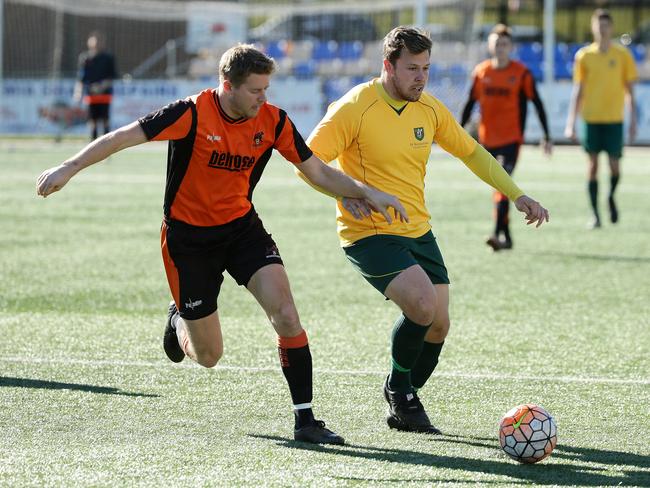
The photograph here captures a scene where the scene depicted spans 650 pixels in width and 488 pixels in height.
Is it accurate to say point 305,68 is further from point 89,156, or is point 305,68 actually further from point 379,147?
point 89,156

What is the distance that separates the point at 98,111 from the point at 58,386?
20.3 metres

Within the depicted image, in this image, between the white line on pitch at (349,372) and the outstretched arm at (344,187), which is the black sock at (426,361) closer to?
the outstretched arm at (344,187)

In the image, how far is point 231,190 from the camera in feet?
19.2

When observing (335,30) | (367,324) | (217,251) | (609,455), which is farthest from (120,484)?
(335,30)

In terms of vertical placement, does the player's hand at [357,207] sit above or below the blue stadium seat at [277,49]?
below

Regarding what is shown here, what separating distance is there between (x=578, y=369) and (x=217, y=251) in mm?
2457

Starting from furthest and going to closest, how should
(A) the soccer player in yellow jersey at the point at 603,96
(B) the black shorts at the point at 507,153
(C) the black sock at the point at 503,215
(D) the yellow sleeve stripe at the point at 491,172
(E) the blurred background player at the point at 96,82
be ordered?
(E) the blurred background player at the point at 96,82
(A) the soccer player in yellow jersey at the point at 603,96
(B) the black shorts at the point at 507,153
(C) the black sock at the point at 503,215
(D) the yellow sleeve stripe at the point at 491,172

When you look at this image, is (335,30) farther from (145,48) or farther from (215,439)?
(215,439)

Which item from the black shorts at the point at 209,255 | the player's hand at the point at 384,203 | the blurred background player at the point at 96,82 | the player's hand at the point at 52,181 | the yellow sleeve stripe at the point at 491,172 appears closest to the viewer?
the player's hand at the point at 52,181

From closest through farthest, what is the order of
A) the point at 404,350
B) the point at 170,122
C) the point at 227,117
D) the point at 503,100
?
the point at 170,122 < the point at 227,117 < the point at 404,350 < the point at 503,100

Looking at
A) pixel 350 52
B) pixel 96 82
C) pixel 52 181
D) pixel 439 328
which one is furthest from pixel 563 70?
pixel 52 181

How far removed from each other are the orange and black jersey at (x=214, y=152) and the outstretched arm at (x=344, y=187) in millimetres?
66

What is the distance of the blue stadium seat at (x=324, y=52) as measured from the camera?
36.1 metres

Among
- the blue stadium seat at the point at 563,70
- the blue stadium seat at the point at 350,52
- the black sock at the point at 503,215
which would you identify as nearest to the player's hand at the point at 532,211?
the black sock at the point at 503,215
